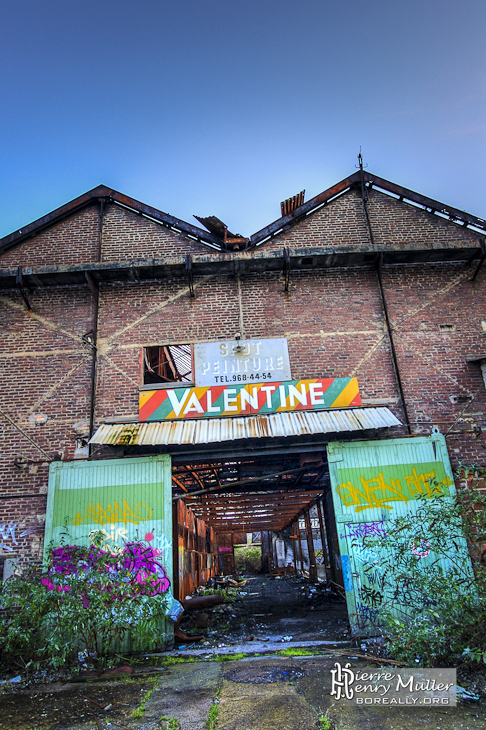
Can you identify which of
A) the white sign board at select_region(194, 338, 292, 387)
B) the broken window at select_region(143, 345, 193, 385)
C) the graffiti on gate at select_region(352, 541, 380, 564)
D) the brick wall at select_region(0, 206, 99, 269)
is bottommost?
the graffiti on gate at select_region(352, 541, 380, 564)

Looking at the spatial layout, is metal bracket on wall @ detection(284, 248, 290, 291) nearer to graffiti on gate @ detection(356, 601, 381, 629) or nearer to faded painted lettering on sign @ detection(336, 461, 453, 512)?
faded painted lettering on sign @ detection(336, 461, 453, 512)

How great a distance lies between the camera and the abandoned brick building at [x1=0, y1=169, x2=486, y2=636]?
8.48m

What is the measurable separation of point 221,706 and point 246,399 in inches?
200

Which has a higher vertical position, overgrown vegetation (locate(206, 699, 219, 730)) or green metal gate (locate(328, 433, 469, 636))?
green metal gate (locate(328, 433, 469, 636))

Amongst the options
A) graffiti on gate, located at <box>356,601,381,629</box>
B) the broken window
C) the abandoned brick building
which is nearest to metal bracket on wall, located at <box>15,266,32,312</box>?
the abandoned brick building

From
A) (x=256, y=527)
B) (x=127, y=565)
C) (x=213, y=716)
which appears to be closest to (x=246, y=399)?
(x=127, y=565)

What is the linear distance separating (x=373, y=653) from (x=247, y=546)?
33361 millimetres

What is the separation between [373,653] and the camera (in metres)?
6.70

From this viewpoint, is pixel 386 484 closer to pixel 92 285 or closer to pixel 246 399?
pixel 246 399

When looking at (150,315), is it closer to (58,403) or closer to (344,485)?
(58,403)

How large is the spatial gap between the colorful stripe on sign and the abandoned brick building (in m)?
0.03

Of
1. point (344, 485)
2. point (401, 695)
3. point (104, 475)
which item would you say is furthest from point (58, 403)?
point (401, 695)

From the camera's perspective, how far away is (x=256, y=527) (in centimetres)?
2294

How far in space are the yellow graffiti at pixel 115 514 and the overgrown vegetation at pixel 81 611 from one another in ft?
1.89
